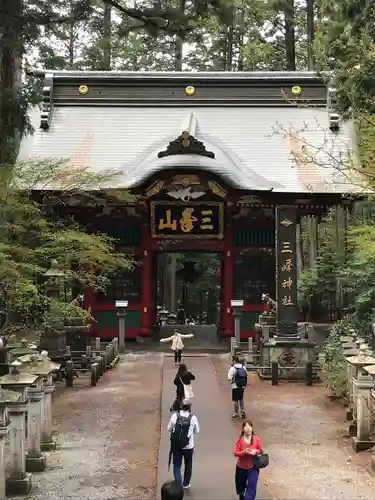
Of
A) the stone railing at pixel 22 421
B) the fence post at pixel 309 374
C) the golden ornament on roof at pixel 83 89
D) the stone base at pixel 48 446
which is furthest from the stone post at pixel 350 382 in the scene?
the golden ornament on roof at pixel 83 89

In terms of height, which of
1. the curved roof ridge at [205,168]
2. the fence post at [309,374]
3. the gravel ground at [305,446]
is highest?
the curved roof ridge at [205,168]

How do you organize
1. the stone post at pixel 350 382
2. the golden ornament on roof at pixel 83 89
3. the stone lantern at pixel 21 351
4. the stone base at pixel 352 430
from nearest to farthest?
the stone base at pixel 352 430
the stone post at pixel 350 382
the stone lantern at pixel 21 351
the golden ornament on roof at pixel 83 89

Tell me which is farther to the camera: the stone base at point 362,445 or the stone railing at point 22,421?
the stone base at point 362,445

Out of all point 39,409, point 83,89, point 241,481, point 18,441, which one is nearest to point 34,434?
point 39,409

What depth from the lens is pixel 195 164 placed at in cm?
1862

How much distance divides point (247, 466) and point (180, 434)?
92 cm

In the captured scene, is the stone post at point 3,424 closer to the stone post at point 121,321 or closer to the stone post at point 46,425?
the stone post at point 46,425

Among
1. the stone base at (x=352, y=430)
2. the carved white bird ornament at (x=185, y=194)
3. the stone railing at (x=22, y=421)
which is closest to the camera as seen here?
the stone railing at (x=22, y=421)

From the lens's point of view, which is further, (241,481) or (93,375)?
(93,375)

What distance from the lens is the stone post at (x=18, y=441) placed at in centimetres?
741

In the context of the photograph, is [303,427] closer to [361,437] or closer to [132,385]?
[361,437]

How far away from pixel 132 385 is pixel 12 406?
7.08 m

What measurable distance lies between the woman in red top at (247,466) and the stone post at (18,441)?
2450 mm

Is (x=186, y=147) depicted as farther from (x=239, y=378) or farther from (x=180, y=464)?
(x=180, y=464)
